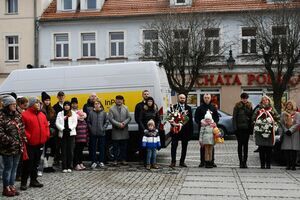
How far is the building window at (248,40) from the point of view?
25766 mm

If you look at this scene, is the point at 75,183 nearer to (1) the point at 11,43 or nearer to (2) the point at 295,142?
(2) the point at 295,142

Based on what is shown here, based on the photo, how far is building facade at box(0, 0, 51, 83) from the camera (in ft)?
101

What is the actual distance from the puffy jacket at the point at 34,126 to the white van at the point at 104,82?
4.12 m

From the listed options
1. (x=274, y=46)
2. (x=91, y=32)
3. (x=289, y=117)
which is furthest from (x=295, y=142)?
(x=91, y=32)

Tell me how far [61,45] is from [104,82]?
18.6 meters

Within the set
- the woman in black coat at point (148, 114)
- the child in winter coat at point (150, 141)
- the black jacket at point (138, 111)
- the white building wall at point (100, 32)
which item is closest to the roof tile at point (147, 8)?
the white building wall at point (100, 32)

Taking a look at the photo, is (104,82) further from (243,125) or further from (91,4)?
(91,4)

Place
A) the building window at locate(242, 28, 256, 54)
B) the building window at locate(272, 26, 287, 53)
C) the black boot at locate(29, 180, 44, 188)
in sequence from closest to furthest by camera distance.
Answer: the black boot at locate(29, 180, 44, 188)
the building window at locate(272, 26, 287, 53)
the building window at locate(242, 28, 256, 54)

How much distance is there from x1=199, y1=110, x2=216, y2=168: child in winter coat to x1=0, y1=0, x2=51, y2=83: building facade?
824 inches

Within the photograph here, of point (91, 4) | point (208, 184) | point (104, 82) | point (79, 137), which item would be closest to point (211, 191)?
point (208, 184)

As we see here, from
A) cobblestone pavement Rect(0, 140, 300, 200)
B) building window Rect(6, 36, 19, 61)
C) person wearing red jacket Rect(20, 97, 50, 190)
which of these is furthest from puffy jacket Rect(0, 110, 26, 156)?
building window Rect(6, 36, 19, 61)

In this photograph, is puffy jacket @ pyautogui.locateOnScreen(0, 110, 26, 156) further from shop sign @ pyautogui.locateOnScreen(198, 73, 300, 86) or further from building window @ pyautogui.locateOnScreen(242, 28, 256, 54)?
shop sign @ pyautogui.locateOnScreen(198, 73, 300, 86)

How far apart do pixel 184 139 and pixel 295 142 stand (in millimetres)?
2688

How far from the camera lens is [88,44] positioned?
30.7 meters
